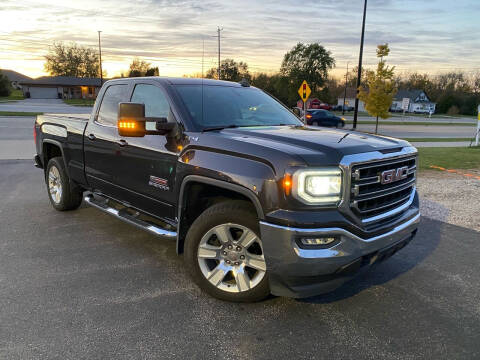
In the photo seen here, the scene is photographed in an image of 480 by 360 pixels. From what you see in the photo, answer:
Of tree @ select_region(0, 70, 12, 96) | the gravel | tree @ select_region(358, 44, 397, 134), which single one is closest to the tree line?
tree @ select_region(0, 70, 12, 96)

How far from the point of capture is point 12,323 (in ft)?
9.48

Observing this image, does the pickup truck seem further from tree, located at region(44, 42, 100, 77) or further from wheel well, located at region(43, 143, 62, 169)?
tree, located at region(44, 42, 100, 77)

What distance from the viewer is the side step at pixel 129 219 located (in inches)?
144

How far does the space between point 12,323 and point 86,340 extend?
64cm

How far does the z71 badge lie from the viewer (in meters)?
3.62

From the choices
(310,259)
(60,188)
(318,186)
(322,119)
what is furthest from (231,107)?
(322,119)

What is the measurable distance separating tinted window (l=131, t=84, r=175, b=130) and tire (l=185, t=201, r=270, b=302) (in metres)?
1.09

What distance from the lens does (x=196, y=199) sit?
11.4ft

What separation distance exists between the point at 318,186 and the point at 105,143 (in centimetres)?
274

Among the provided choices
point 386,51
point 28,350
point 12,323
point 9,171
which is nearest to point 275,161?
point 28,350

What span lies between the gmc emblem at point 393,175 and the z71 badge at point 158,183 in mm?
1865

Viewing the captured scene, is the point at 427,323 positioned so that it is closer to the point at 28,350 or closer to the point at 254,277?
the point at 254,277

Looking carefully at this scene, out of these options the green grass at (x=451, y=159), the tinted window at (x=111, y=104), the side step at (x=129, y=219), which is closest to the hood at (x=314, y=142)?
the side step at (x=129, y=219)

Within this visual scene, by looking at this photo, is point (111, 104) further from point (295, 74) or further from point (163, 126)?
point (295, 74)
